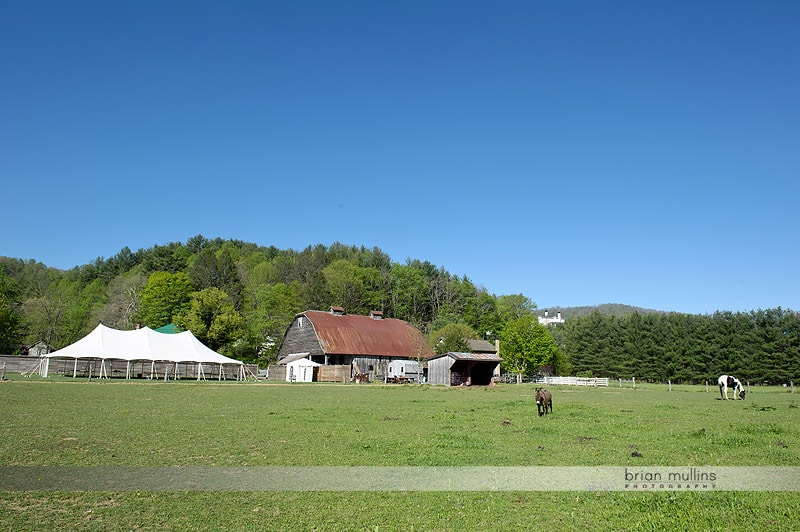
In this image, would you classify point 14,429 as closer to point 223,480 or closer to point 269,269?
point 223,480

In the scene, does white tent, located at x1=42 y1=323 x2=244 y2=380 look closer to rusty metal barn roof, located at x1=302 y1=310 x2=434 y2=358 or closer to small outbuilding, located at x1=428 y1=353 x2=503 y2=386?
rusty metal barn roof, located at x1=302 y1=310 x2=434 y2=358

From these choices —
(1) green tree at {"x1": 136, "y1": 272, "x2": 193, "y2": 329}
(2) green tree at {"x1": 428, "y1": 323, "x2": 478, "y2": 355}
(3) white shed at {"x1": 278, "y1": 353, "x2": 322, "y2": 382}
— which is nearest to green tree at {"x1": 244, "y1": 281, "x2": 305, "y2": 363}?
(1) green tree at {"x1": 136, "y1": 272, "x2": 193, "y2": 329}

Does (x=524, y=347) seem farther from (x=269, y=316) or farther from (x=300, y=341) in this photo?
(x=269, y=316)

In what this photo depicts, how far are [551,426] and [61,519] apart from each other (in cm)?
1391

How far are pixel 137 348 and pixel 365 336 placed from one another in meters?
28.8

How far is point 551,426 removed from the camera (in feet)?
56.9

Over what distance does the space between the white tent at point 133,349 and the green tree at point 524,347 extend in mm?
42594

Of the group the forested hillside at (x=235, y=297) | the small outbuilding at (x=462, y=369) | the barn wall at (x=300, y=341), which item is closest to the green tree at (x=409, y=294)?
the forested hillside at (x=235, y=297)

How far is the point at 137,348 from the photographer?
51281 millimetres

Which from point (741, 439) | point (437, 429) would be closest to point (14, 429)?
point (437, 429)

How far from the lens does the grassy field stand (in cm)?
739

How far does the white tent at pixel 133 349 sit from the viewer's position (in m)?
48.2

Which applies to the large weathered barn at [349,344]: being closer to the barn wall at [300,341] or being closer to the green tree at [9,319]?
the barn wall at [300,341]

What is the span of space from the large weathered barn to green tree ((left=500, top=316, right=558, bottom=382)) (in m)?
A: 13.5
